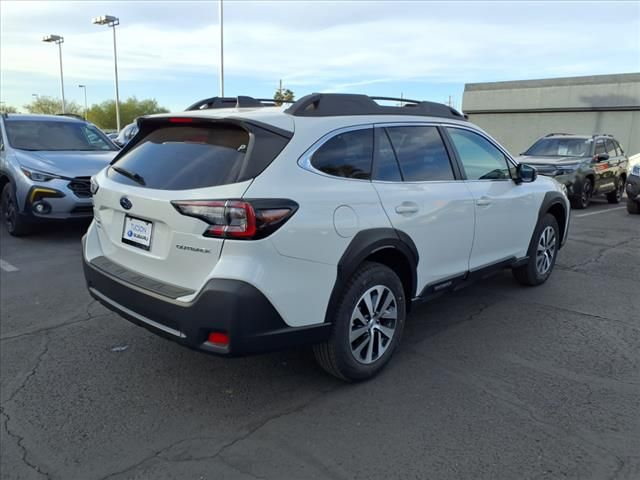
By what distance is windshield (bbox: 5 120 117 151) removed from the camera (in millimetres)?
7832

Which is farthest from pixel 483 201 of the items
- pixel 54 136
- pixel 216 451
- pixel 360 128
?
pixel 54 136

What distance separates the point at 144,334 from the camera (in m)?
4.17

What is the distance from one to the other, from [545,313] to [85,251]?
3.88 metres

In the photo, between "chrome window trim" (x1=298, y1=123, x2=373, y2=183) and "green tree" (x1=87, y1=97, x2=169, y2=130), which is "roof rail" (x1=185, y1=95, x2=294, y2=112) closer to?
"chrome window trim" (x1=298, y1=123, x2=373, y2=183)

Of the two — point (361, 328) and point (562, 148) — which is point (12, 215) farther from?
point (562, 148)

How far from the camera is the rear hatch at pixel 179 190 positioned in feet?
9.02

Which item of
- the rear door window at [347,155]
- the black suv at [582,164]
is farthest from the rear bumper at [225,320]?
the black suv at [582,164]

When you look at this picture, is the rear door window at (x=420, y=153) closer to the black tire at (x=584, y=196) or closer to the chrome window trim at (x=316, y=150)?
the chrome window trim at (x=316, y=150)

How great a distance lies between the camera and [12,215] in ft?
24.5

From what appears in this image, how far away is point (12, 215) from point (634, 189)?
11.5m

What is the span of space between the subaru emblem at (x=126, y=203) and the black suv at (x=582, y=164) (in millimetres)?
10114

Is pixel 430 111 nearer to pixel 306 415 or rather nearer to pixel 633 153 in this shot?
pixel 306 415

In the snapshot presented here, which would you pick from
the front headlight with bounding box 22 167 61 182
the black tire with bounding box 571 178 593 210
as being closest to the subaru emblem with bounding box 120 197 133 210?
the front headlight with bounding box 22 167 61 182

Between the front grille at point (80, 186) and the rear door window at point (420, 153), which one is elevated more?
the rear door window at point (420, 153)
